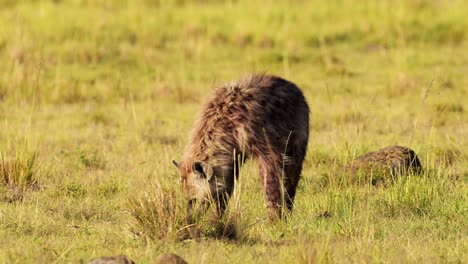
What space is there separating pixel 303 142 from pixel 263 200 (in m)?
0.63

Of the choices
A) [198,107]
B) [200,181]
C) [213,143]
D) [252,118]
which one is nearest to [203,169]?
[200,181]

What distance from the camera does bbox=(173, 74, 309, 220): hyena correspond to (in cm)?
656

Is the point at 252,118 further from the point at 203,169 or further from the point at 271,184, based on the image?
the point at 203,169

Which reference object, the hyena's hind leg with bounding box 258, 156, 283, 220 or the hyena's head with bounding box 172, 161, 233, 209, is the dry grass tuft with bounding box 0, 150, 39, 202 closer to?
the hyena's head with bounding box 172, 161, 233, 209

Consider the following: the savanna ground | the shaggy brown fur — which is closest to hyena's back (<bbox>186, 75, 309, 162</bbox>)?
the savanna ground

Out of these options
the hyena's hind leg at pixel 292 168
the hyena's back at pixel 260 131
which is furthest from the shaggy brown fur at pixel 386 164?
the hyena's back at pixel 260 131

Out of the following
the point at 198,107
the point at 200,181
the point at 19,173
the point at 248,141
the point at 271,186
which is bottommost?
the point at 198,107

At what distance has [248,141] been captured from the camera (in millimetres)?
6766

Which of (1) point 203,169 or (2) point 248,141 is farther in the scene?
(2) point 248,141

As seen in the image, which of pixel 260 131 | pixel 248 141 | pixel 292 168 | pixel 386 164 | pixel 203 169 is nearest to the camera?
pixel 203 169

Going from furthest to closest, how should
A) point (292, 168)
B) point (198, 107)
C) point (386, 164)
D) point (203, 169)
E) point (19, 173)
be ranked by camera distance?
point (198, 107)
point (386, 164)
point (19, 173)
point (292, 168)
point (203, 169)

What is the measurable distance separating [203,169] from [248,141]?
0.51 metres

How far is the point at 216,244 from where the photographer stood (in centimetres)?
624

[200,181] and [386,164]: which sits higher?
A: [200,181]
